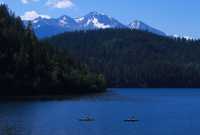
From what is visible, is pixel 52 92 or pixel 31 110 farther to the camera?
pixel 52 92

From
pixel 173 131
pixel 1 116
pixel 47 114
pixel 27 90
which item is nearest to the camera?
pixel 173 131

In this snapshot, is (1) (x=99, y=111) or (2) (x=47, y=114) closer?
(2) (x=47, y=114)

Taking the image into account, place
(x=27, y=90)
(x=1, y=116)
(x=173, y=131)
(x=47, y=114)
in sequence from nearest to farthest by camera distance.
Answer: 1. (x=173, y=131)
2. (x=1, y=116)
3. (x=47, y=114)
4. (x=27, y=90)

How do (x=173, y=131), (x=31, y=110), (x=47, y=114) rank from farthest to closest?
1. (x=31, y=110)
2. (x=47, y=114)
3. (x=173, y=131)

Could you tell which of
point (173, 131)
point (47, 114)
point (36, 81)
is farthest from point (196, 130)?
point (36, 81)

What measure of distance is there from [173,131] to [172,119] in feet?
78.5

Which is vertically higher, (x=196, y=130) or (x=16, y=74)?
(x=16, y=74)

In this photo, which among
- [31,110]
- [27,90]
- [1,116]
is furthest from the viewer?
[27,90]

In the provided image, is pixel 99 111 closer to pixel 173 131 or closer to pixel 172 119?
pixel 172 119

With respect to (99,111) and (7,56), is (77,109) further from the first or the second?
(7,56)

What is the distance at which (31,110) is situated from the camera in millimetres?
127250

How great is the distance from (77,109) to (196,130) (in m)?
47.5

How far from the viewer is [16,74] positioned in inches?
7377

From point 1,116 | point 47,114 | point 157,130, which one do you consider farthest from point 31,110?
point 157,130
